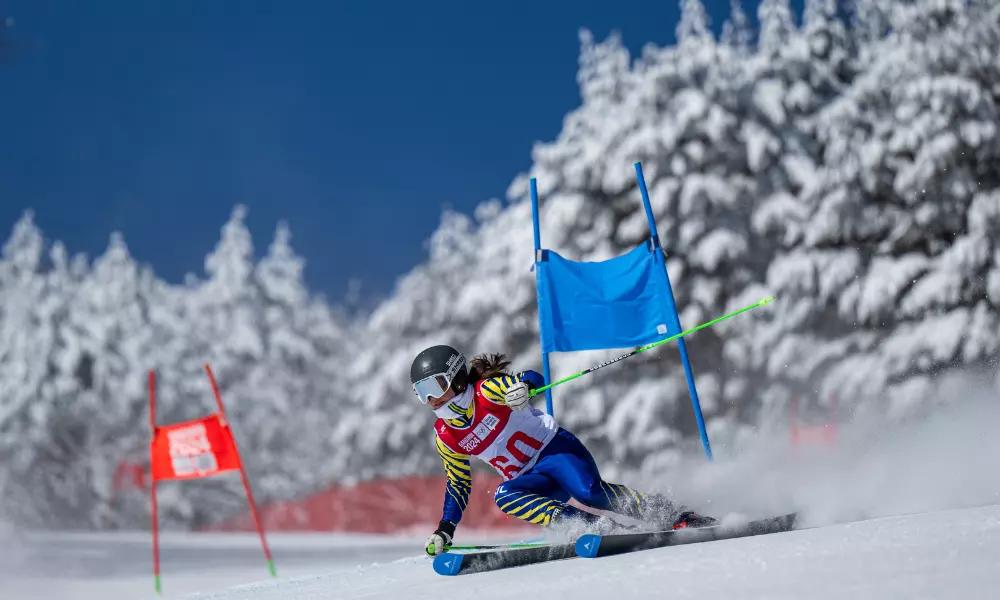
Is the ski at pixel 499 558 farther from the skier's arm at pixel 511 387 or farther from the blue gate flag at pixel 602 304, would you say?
the blue gate flag at pixel 602 304

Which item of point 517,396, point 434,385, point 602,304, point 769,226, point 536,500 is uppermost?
point 769,226

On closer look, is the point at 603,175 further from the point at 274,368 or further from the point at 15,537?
the point at 274,368

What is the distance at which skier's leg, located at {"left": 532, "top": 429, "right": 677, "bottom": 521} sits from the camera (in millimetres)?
5750

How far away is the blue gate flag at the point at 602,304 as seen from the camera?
7594 millimetres

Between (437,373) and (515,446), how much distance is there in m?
0.67

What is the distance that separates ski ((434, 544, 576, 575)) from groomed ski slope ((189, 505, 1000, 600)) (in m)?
0.20

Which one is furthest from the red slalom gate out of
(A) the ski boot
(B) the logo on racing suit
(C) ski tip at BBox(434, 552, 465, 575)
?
(A) the ski boot

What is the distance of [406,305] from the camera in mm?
23578

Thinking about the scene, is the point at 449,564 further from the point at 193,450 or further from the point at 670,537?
the point at 193,450

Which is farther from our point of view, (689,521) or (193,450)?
(193,450)

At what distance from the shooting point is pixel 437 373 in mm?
5555

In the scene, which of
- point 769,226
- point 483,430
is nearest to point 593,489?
point 483,430

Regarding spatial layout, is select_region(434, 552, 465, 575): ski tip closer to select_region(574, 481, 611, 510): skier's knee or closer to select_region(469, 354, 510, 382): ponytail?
select_region(574, 481, 611, 510): skier's knee

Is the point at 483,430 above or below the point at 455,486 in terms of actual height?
above
